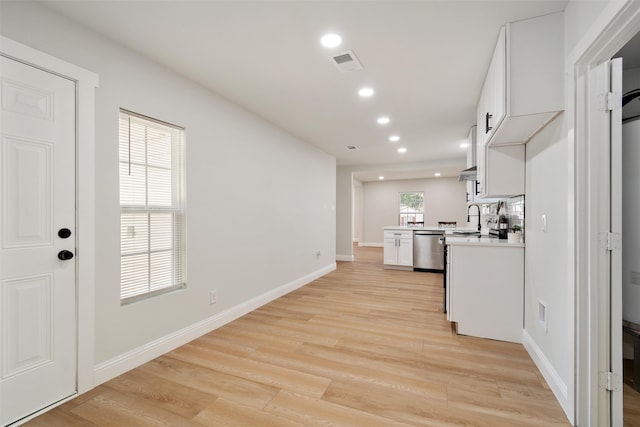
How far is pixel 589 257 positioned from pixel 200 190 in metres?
3.02

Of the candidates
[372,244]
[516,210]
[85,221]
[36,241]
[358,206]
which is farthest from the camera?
[358,206]

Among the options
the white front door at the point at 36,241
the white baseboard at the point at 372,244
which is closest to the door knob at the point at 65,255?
the white front door at the point at 36,241

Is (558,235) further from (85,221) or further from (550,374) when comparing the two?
(85,221)

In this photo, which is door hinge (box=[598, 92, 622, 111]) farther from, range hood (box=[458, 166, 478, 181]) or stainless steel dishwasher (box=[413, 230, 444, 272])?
stainless steel dishwasher (box=[413, 230, 444, 272])

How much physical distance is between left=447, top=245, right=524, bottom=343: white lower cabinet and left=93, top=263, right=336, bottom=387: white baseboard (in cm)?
230

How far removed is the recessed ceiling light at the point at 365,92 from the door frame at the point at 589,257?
5.84 feet

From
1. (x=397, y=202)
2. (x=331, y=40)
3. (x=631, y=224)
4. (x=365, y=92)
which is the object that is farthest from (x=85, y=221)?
(x=397, y=202)

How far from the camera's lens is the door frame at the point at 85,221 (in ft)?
6.55

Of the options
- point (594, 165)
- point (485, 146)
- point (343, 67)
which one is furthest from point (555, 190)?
point (343, 67)

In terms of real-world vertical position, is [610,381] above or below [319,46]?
below

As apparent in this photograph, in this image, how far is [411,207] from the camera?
11.0 m

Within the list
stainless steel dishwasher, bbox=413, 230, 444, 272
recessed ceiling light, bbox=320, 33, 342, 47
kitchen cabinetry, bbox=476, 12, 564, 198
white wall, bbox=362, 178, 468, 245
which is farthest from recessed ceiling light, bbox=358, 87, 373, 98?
white wall, bbox=362, 178, 468, 245

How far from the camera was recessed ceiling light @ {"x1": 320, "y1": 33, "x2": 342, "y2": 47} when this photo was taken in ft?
7.16

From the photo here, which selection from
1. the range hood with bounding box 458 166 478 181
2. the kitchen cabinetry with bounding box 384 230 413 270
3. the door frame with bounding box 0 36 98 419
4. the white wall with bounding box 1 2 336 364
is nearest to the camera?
the door frame with bounding box 0 36 98 419
